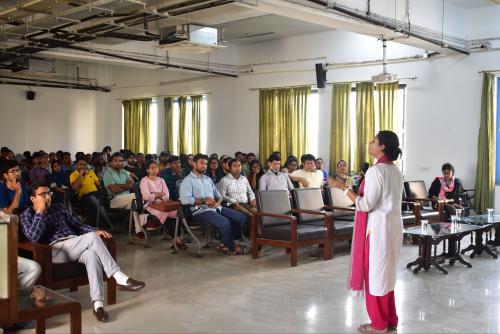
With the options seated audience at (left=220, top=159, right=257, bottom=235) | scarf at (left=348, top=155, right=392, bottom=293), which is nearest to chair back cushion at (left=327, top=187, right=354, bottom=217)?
seated audience at (left=220, top=159, right=257, bottom=235)

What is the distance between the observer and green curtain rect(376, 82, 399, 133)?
10.1 metres

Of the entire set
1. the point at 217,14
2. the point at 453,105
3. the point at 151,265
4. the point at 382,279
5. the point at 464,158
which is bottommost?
the point at 151,265

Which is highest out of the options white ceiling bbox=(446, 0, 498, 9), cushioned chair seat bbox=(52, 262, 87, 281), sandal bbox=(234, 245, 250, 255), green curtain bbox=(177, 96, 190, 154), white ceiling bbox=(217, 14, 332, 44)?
white ceiling bbox=(446, 0, 498, 9)

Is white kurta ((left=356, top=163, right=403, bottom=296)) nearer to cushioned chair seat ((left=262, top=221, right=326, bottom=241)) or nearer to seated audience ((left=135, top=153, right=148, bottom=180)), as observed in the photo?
cushioned chair seat ((left=262, top=221, right=326, bottom=241))

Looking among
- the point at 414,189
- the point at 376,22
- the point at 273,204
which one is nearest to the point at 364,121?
the point at 414,189

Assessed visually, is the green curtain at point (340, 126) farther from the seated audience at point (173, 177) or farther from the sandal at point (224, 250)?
the sandal at point (224, 250)

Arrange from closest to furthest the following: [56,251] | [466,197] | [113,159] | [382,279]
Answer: [382,279], [56,251], [113,159], [466,197]

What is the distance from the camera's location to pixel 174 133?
555 inches

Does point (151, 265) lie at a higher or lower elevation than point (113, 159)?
lower

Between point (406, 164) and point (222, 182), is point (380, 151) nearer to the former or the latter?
point (222, 182)

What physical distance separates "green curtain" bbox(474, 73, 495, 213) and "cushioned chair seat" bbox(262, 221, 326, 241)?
3992 mm

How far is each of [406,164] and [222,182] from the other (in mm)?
4189

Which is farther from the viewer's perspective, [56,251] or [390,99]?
[390,99]

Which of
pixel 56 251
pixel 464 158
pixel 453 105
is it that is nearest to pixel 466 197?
pixel 464 158
